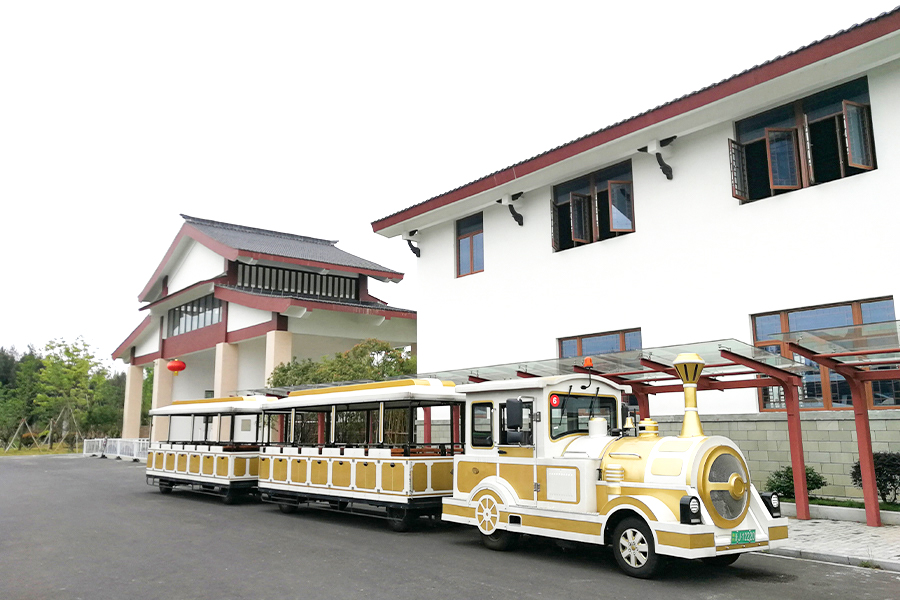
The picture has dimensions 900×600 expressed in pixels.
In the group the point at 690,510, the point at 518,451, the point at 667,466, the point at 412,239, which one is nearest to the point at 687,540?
the point at 690,510

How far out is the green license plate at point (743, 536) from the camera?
26.0 ft

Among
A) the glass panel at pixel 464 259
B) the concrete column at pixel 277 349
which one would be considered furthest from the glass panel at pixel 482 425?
the concrete column at pixel 277 349

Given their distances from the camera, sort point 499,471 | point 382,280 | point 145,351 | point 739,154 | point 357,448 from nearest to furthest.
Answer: point 499,471, point 357,448, point 739,154, point 382,280, point 145,351

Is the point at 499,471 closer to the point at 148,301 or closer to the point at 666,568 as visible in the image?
the point at 666,568

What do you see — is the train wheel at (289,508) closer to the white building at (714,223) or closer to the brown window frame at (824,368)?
the white building at (714,223)

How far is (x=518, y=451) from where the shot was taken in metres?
9.79

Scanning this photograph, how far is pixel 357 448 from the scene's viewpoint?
43.8ft

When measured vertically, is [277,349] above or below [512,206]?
below

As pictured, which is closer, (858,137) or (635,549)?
(635,549)

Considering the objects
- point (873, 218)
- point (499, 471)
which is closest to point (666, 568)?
point (499, 471)

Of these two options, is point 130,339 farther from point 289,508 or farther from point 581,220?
point 581,220

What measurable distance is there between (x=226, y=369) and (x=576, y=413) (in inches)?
883

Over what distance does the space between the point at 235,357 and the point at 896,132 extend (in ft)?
81.2

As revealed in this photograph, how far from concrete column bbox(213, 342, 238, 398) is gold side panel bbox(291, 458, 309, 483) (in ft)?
49.2
